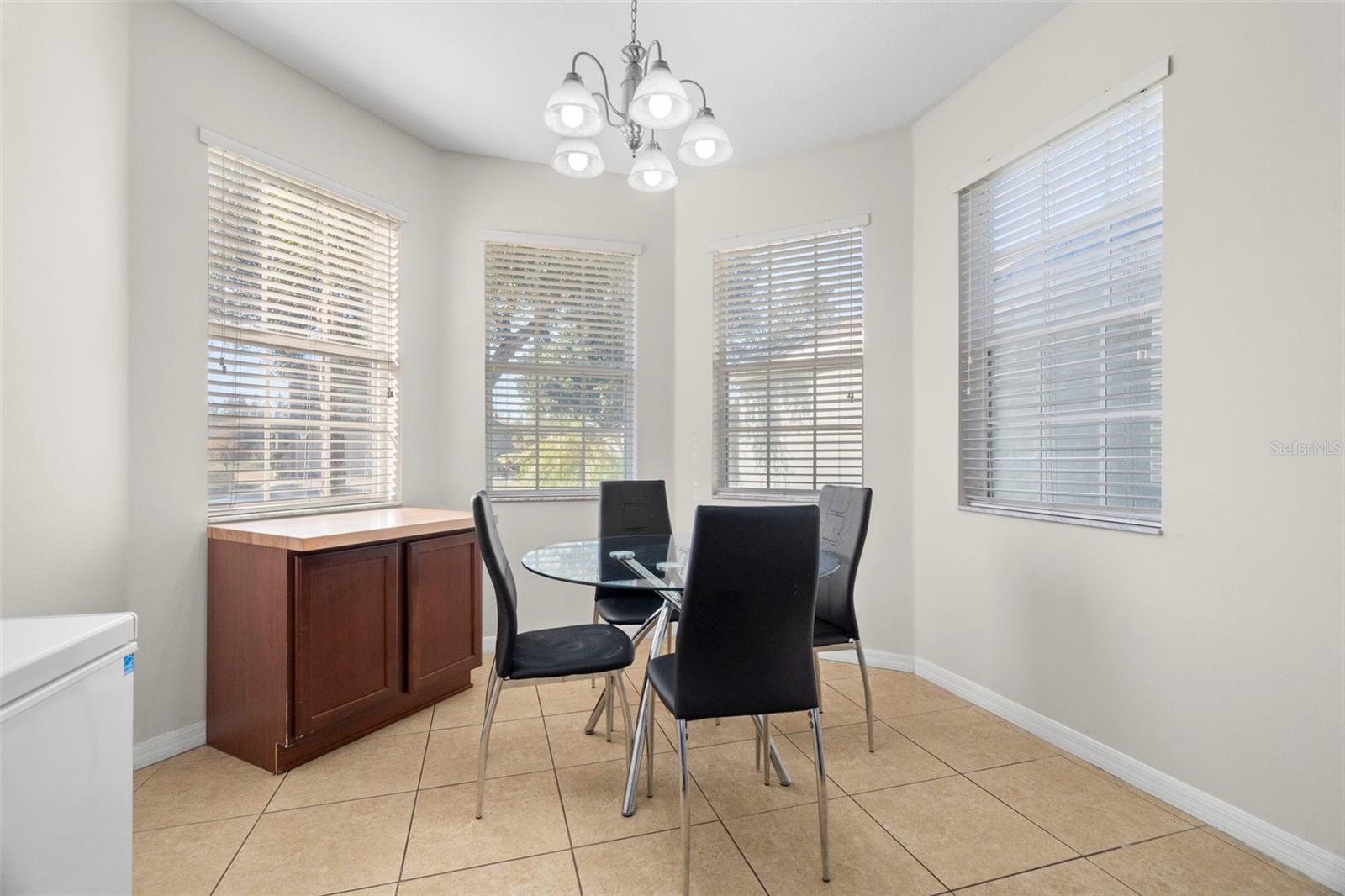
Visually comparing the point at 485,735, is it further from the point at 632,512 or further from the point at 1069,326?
the point at 1069,326

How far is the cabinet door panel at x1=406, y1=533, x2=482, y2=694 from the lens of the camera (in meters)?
2.74

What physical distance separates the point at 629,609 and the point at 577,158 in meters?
1.88

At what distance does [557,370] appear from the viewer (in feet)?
12.5

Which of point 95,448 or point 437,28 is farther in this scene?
point 437,28

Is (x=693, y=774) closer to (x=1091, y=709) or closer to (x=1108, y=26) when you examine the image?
(x=1091, y=709)

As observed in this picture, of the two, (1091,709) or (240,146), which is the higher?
(240,146)

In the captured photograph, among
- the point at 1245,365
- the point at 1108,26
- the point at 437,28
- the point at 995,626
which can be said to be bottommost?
the point at 995,626

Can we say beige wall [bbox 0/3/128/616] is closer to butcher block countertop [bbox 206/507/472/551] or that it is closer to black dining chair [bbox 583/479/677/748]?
butcher block countertop [bbox 206/507/472/551]

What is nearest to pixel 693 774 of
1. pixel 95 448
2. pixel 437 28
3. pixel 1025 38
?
pixel 95 448

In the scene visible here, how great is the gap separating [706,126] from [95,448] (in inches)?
93.0

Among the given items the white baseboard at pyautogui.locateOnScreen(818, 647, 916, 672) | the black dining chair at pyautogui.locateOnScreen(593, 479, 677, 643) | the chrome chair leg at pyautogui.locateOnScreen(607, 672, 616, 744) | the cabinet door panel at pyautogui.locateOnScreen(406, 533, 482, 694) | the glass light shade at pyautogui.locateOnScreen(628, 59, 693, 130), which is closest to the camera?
the glass light shade at pyautogui.locateOnScreen(628, 59, 693, 130)

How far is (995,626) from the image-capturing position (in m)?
2.84

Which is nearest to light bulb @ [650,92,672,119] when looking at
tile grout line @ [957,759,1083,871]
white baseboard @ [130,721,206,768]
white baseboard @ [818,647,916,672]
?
tile grout line @ [957,759,1083,871]

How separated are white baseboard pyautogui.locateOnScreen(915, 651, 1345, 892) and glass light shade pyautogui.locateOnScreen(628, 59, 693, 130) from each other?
2644mm
